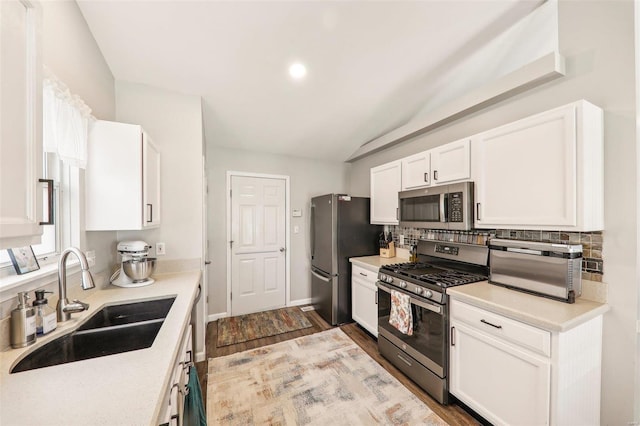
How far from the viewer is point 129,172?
161cm

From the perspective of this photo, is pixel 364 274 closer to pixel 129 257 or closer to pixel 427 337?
pixel 427 337

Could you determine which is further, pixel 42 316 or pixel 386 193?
pixel 386 193

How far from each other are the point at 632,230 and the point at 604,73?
3.15ft

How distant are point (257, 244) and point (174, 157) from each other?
1758 mm

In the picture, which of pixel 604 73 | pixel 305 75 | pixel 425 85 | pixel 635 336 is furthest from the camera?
pixel 425 85

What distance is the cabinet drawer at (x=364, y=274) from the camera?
106 inches

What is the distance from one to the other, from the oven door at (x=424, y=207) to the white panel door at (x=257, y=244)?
1880mm

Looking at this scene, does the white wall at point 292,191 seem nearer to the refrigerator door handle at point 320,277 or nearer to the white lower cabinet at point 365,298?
the refrigerator door handle at point 320,277

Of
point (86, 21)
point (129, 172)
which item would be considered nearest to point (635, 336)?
point (129, 172)

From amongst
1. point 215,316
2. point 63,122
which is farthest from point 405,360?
point 63,122

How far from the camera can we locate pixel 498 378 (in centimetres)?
152

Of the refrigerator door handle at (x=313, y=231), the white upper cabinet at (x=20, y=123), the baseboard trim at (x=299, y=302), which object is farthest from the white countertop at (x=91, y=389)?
the baseboard trim at (x=299, y=302)

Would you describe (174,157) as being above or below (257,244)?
above

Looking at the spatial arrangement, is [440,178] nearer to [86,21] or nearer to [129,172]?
[129,172]
